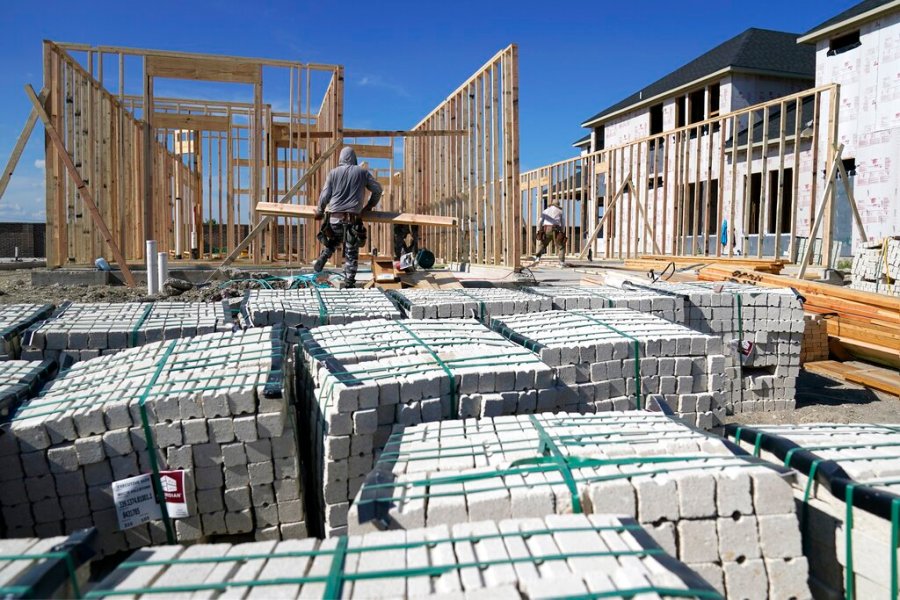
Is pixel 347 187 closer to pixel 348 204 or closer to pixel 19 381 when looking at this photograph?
pixel 348 204

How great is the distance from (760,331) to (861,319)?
246 centimetres

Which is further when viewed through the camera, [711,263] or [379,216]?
[711,263]

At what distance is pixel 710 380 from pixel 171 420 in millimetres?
3600

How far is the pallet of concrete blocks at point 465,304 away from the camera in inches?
237

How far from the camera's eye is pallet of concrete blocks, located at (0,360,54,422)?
3523mm

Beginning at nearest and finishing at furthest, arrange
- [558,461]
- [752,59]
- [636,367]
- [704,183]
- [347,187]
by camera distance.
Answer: [558,461]
[636,367]
[347,187]
[704,183]
[752,59]

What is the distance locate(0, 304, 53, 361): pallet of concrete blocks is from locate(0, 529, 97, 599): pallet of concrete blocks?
9.83 ft

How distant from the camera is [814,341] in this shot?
27.3ft

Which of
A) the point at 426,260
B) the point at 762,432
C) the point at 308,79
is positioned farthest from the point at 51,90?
the point at 762,432

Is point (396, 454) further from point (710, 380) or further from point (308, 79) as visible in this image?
point (308, 79)

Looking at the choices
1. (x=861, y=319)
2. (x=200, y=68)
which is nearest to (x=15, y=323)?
(x=200, y=68)

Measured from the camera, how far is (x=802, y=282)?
30.7ft

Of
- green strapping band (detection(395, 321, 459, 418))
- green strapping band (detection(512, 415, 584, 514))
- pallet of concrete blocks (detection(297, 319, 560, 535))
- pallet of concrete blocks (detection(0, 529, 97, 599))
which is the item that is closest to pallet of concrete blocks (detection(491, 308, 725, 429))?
pallet of concrete blocks (detection(297, 319, 560, 535))

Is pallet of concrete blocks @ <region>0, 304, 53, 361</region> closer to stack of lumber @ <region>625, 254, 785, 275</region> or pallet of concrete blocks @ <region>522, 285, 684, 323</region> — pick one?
pallet of concrete blocks @ <region>522, 285, 684, 323</region>
